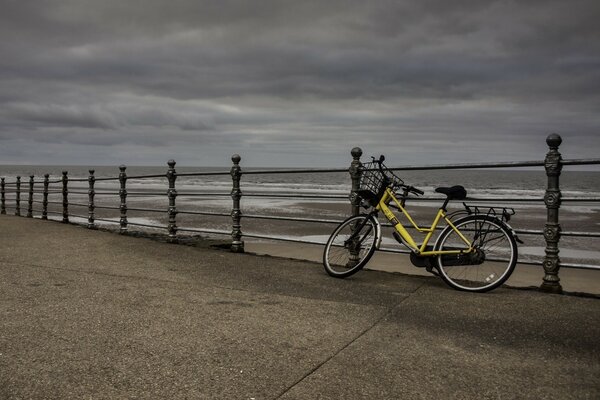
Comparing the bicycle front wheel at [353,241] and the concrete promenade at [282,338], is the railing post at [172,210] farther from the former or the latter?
the bicycle front wheel at [353,241]

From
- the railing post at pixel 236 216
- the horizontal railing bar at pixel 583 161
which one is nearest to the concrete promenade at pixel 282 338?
the horizontal railing bar at pixel 583 161

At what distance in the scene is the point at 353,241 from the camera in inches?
250

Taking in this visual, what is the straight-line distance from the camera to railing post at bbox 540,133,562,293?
531cm

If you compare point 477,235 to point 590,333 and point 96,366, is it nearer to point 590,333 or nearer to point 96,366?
point 590,333

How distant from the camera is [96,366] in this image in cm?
302

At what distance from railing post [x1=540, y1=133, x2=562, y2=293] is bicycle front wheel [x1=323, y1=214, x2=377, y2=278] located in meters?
1.84

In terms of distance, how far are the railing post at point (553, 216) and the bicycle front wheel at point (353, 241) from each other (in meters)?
1.84

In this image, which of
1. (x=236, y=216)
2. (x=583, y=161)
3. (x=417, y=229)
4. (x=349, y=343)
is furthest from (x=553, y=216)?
(x=236, y=216)

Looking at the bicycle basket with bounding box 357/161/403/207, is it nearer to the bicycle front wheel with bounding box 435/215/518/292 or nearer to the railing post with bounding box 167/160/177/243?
the bicycle front wheel with bounding box 435/215/518/292

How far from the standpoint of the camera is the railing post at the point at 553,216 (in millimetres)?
5309

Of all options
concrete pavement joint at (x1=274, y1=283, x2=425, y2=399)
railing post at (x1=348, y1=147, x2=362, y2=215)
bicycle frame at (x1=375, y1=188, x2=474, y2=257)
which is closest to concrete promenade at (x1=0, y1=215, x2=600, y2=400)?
concrete pavement joint at (x1=274, y1=283, x2=425, y2=399)

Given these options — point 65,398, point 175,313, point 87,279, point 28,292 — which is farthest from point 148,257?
point 65,398

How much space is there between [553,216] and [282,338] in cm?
344

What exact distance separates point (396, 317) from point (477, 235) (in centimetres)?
165
